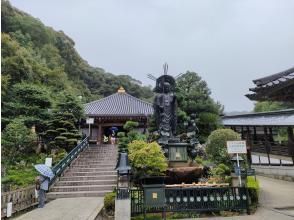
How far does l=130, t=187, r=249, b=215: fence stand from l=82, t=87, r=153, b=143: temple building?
15162 millimetres

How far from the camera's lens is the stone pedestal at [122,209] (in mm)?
7766

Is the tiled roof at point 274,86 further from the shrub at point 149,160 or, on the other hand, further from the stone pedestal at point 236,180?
the shrub at point 149,160

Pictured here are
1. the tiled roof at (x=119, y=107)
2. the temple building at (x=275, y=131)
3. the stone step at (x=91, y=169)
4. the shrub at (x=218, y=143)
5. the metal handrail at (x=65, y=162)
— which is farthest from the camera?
the tiled roof at (x=119, y=107)

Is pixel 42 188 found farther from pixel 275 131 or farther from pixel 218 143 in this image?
pixel 275 131

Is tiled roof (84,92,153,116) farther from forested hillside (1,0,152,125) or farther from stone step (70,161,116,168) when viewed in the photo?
stone step (70,161,116,168)

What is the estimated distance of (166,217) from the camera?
854 centimetres

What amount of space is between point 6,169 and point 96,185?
6.03m

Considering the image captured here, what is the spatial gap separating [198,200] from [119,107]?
64.9 ft

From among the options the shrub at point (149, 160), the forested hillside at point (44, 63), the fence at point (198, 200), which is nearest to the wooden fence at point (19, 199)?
the fence at point (198, 200)

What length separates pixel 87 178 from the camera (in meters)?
14.0

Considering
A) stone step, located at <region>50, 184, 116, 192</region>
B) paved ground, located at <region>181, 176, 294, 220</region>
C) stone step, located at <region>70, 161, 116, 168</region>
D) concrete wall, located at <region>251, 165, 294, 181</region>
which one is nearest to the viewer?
paved ground, located at <region>181, 176, 294, 220</region>

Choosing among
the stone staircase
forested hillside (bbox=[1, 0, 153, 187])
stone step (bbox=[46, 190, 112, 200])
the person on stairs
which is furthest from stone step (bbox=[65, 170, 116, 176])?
the person on stairs

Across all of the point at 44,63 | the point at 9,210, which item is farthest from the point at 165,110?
the point at 44,63

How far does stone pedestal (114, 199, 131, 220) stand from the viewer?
7.77 m
